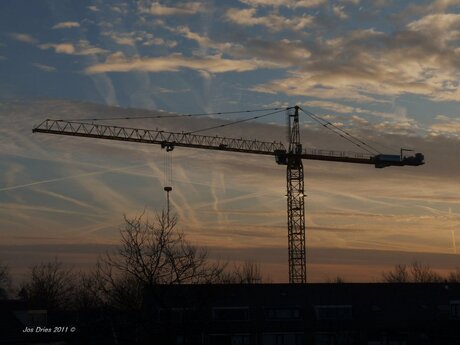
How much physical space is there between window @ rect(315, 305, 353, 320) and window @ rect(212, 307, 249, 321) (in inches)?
284

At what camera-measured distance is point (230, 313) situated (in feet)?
204

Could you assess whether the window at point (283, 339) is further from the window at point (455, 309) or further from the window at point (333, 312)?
the window at point (455, 309)

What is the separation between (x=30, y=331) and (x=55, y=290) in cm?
5122

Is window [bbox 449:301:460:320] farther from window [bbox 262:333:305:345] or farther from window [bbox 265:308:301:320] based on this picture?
window [bbox 262:333:305:345]

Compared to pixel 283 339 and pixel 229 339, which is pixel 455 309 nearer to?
pixel 283 339

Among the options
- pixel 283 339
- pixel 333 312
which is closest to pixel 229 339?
pixel 283 339

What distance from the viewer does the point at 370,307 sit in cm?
6562

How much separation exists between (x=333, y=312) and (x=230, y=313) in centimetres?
1030

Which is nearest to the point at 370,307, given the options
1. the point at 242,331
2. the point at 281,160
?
the point at 242,331

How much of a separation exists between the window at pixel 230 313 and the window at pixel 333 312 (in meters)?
7.20

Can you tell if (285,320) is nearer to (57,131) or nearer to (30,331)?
(30,331)

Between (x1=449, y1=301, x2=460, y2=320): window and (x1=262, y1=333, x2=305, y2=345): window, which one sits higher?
(x1=449, y1=301, x2=460, y2=320): window

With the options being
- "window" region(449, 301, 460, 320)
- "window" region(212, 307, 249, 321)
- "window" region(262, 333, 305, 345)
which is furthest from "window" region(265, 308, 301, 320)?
"window" region(449, 301, 460, 320)

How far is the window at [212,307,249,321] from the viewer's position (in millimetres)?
61625
